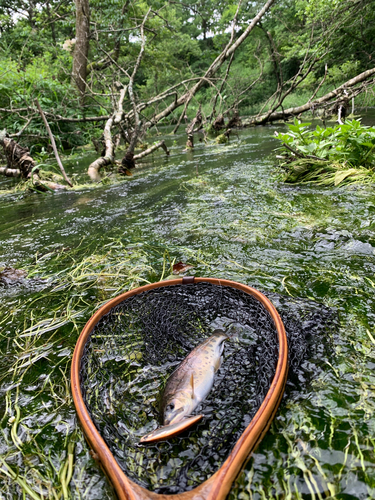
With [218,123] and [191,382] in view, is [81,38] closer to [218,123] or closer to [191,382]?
[218,123]

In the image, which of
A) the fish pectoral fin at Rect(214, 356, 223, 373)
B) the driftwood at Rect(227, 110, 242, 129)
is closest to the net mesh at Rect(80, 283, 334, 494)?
the fish pectoral fin at Rect(214, 356, 223, 373)

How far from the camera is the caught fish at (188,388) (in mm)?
981

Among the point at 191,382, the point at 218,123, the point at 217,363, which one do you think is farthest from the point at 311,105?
the point at 191,382

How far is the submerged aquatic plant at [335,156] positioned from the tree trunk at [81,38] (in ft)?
29.8

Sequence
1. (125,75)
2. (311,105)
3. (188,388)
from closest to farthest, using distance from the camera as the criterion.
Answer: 1. (188,388)
2. (311,105)
3. (125,75)

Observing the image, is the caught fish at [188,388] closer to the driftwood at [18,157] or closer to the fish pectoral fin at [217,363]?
the fish pectoral fin at [217,363]

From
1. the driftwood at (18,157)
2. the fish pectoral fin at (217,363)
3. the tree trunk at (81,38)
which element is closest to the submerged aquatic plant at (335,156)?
the fish pectoral fin at (217,363)

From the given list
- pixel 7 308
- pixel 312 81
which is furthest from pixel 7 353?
pixel 312 81

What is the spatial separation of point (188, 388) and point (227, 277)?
1.13 meters

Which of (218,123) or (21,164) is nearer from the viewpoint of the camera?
(21,164)

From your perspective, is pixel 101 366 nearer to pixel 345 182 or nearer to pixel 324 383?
pixel 324 383

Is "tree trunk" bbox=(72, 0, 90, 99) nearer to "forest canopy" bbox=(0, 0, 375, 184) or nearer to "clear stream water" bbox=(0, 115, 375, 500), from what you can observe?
"forest canopy" bbox=(0, 0, 375, 184)

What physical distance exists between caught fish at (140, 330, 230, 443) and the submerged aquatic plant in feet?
11.3

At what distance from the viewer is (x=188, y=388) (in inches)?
46.0
